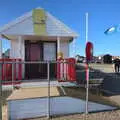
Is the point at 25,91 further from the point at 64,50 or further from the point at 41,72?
the point at 64,50

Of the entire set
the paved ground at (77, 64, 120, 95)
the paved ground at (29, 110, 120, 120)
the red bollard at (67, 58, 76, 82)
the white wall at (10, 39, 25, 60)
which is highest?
the white wall at (10, 39, 25, 60)

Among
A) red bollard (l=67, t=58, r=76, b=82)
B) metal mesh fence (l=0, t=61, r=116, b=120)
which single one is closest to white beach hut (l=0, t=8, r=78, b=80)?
red bollard (l=67, t=58, r=76, b=82)

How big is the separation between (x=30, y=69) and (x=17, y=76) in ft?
11.3

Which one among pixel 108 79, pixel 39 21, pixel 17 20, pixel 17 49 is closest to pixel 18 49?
pixel 17 49

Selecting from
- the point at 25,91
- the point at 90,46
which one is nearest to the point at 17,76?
the point at 25,91


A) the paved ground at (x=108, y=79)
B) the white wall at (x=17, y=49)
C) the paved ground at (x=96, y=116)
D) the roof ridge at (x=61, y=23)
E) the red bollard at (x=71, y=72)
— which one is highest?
the roof ridge at (x=61, y=23)

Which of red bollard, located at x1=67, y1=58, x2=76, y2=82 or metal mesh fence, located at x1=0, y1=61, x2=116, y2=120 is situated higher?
red bollard, located at x1=67, y1=58, x2=76, y2=82

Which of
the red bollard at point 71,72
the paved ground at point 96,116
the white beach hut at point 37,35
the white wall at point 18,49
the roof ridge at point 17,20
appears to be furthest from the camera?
the white wall at point 18,49

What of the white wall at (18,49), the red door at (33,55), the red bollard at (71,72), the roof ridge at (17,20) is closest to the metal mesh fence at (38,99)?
the red bollard at (71,72)

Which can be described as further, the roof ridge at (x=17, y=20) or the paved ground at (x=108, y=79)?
the paved ground at (x=108, y=79)

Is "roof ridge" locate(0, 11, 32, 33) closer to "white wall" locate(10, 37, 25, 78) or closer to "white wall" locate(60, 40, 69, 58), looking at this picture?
"white wall" locate(10, 37, 25, 78)

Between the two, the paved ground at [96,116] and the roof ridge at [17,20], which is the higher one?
the roof ridge at [17,20]

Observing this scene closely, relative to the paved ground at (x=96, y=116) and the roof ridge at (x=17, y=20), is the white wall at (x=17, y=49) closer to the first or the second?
the roof ridge at (x=17, y=20)

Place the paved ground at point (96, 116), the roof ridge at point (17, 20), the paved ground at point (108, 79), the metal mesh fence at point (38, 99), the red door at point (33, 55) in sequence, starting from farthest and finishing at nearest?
the paved ground at point (108, 79) < the red door at point (33, 55) < the roof ridge at point (17, 20) < the metal mesh fence at point (38, 99) < the paved ground at point (96, 116)
